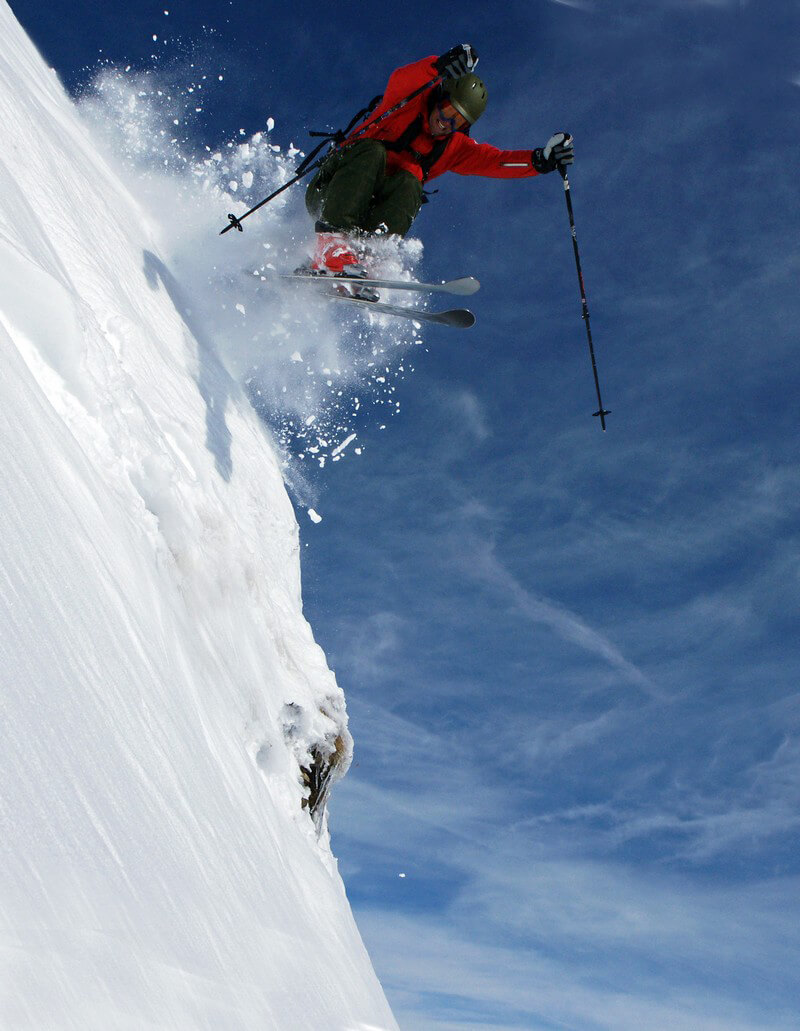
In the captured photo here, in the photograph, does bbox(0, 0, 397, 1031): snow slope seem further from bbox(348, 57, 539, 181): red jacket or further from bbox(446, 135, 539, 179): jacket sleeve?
bbox(446, 135, 539, 179): jacket sleeve

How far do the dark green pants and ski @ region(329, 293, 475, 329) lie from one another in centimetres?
84

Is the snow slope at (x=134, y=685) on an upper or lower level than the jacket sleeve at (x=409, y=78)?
lower

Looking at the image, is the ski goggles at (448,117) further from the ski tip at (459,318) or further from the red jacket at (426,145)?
the ski tip at (459,318)

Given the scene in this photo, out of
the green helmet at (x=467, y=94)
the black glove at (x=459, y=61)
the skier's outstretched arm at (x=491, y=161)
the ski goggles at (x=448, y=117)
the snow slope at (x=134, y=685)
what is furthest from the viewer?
the skier's outstretched arm at (x=491, y=161)

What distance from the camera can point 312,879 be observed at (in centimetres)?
473

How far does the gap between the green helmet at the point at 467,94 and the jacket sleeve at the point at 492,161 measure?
85 cm

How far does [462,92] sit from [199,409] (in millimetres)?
4875

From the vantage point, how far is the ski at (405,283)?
831 cm

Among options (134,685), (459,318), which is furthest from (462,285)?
(134,685)

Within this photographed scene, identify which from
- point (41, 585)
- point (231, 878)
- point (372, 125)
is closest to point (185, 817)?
point (231, 878)

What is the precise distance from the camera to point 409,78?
8383mm

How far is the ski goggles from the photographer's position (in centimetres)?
847

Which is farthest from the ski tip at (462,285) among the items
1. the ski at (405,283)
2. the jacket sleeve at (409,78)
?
the jacket sleeve at (409,78)

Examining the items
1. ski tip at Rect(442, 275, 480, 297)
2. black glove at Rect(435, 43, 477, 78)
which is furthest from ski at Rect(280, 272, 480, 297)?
black glove at Rect(435, 43, 477, 78)
